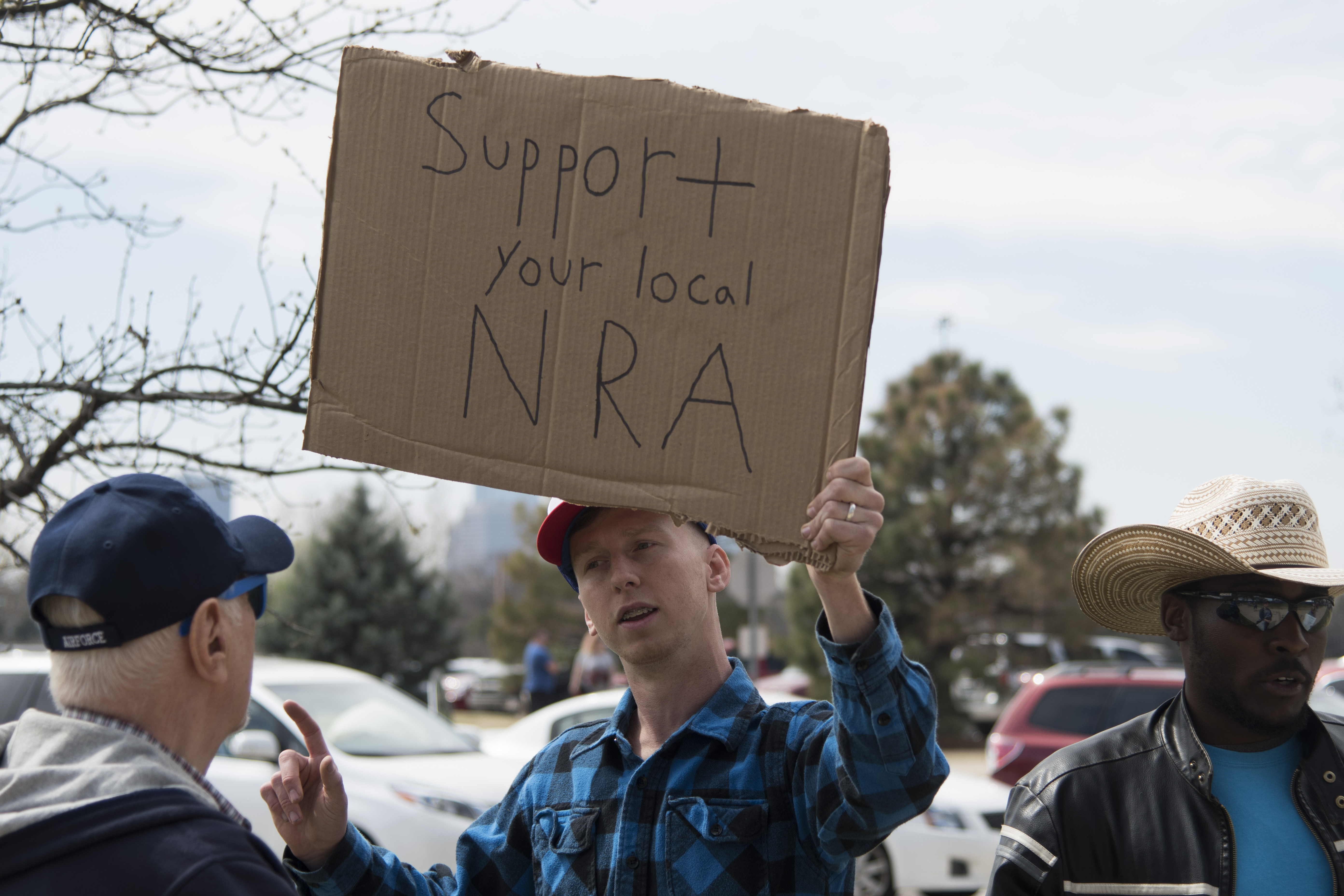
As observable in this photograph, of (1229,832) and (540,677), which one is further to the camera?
(540,677)

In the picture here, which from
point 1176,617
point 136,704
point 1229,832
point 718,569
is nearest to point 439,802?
point 718,569

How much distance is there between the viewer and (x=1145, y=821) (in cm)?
254

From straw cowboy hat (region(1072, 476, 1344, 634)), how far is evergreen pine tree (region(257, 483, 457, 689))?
2553cm

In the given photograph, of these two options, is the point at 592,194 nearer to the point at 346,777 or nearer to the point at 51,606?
the point at 51,606

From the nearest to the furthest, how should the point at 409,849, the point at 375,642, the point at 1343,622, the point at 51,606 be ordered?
the point at 51,606
the point at 409,849
the point at 375,642
the point at 1343,622

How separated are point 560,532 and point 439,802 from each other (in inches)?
188

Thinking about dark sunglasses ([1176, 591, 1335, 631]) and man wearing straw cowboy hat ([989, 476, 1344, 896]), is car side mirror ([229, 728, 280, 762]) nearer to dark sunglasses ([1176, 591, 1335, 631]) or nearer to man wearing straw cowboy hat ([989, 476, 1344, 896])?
man wearing straw cowboy hat ([989, 476, 1344, 896])

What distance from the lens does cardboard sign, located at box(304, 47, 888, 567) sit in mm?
1892

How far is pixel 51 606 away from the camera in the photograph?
172 cm

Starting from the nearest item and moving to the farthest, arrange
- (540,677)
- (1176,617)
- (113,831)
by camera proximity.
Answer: (113,831) → (1176,617) → (540,677)

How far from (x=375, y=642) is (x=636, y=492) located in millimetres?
26725

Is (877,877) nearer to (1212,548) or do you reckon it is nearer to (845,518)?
(1212,548)

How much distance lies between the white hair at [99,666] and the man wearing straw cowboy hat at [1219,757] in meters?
1.75

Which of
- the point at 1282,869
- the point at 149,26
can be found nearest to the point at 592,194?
the point at 1282,869
